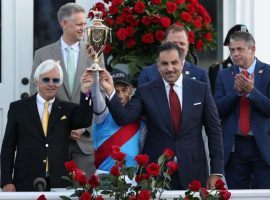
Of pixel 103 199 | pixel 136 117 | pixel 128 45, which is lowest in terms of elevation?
pixel 103 199

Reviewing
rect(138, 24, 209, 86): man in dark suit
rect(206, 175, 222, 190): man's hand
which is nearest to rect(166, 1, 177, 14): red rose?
rect(138, 24, 209, 86): man in dark suit

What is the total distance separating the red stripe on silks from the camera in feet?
20.8

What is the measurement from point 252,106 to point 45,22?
241cm

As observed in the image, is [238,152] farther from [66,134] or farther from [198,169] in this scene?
[66,134]

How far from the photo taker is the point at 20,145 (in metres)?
6.48

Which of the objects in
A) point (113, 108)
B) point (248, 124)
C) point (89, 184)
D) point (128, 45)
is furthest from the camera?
point (128, 45)

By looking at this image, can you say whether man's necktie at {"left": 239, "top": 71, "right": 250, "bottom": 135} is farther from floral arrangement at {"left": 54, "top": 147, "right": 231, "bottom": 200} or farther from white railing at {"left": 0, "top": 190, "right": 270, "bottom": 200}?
floral arrangement at {"left": 54, "top": 147, "right": 231, "bottom": 200}

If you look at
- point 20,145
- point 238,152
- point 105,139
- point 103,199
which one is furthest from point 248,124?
point 103,199

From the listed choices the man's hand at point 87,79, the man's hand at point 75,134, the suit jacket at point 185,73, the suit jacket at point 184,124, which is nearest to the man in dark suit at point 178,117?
the suit jacket at point 184,124

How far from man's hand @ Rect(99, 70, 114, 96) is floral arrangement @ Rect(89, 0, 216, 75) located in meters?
1.51

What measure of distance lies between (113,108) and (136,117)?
0.76 ft

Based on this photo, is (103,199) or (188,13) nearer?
(103,199)

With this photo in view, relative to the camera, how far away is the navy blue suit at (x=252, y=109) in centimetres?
710

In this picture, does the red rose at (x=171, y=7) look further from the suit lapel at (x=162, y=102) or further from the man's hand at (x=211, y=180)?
the man's hand at (x=211, y=180)
